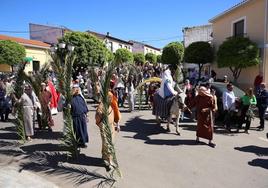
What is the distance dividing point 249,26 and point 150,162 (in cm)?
1585

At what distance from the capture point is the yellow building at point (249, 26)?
62.5 ft

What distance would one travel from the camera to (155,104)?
11438 mm

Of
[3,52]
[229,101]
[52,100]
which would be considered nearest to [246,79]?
[229,101]

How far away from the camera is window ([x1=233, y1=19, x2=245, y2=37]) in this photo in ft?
72.2

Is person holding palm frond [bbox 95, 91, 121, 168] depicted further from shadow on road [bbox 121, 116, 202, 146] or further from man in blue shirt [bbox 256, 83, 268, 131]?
man in blue shirt [bbox 256, 83, 268, 131]

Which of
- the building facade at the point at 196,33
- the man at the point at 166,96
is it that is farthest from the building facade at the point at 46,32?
the man at the point at 166,96

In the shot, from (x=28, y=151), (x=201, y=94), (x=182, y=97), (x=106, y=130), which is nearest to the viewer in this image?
(x=106, y=130)

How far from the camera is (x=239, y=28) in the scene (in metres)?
22.5

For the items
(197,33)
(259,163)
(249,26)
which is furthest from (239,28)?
(197,33)

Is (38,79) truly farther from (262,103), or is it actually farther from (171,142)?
(262,103)

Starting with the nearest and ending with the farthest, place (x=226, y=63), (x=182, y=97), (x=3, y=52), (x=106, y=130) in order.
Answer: (x=106, y=130) < (x=182, y=97) < (x=226, y=63) < (x=3, y=52)

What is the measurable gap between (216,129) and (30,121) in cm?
624

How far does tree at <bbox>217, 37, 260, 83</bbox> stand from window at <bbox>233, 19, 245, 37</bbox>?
6.85 ft

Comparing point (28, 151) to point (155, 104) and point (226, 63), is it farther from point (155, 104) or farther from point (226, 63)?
point (226, 63)
